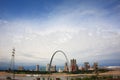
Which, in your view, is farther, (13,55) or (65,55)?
(13,55)

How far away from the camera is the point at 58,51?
2852 inches

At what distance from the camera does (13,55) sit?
266ft

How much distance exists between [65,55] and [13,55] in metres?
24.0

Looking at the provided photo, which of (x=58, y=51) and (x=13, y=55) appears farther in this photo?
(x=13, y=55)

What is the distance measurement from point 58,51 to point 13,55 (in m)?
22.3

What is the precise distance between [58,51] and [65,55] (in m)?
4.58

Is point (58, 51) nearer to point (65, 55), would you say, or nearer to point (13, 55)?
point (65, 55)

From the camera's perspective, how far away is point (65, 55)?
75438mm

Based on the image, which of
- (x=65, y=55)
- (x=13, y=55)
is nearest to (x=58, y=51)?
(x=65, y=55)
